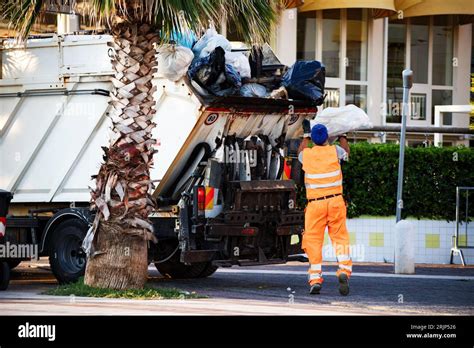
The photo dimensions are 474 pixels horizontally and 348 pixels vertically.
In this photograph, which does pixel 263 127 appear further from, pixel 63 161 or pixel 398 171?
pixel 398 171

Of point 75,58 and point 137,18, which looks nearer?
point 137,18

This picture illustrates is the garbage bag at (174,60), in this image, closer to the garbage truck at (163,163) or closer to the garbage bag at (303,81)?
the garbage truck at (163,163)

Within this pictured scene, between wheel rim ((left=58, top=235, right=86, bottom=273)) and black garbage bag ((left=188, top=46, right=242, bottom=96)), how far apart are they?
8.73 ft

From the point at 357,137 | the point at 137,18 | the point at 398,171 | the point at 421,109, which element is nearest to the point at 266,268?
the point at 398,171

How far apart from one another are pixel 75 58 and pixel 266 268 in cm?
484

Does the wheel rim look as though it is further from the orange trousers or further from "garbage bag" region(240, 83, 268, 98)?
the orange trousers

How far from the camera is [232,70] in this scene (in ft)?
50.1

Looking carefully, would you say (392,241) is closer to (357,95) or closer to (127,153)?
(357,95)

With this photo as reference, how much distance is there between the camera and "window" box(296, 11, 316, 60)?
1059 inches

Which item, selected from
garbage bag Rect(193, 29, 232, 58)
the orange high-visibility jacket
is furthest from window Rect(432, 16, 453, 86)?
the orange high-visibility jacket

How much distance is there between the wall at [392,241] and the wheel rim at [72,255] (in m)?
6.12
